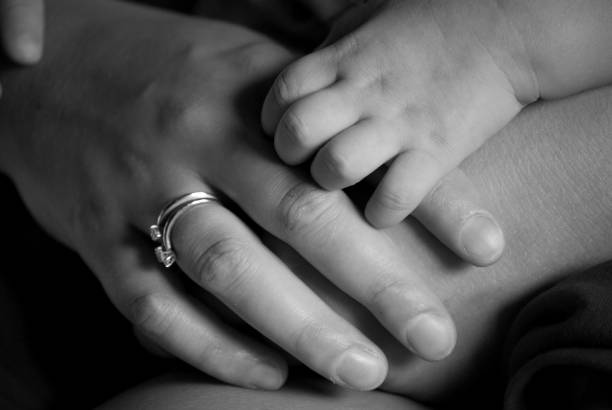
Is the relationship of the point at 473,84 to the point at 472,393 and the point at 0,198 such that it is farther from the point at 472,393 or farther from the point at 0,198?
the point at 0,198

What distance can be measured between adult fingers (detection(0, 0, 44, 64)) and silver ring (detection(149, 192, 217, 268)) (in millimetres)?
357

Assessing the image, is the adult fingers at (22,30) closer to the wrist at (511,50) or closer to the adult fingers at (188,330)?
the adult fingers at (188,330)

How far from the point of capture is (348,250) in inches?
26.9

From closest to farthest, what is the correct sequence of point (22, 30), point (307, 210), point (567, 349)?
point (567, 349) → point (307, 210) → point (22, 30)

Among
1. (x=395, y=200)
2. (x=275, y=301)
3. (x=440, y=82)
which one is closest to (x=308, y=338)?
(x=275, y=301)

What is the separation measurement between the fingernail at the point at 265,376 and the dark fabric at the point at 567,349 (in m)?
0.22

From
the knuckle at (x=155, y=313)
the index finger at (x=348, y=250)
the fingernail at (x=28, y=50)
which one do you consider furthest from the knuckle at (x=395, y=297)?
the fingernail at (x=28, y=50)

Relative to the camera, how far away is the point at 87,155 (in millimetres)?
862

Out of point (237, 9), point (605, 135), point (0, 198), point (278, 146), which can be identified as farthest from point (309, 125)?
point (0, 198)

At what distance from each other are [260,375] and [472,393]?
0.23m

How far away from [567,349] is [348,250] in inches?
8.2

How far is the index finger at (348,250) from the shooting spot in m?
0.66

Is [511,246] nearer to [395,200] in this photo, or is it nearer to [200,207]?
[395,200]

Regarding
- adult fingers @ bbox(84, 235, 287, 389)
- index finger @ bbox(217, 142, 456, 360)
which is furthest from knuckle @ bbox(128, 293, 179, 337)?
index finger @ bbox(217, 142, 456, 360)
